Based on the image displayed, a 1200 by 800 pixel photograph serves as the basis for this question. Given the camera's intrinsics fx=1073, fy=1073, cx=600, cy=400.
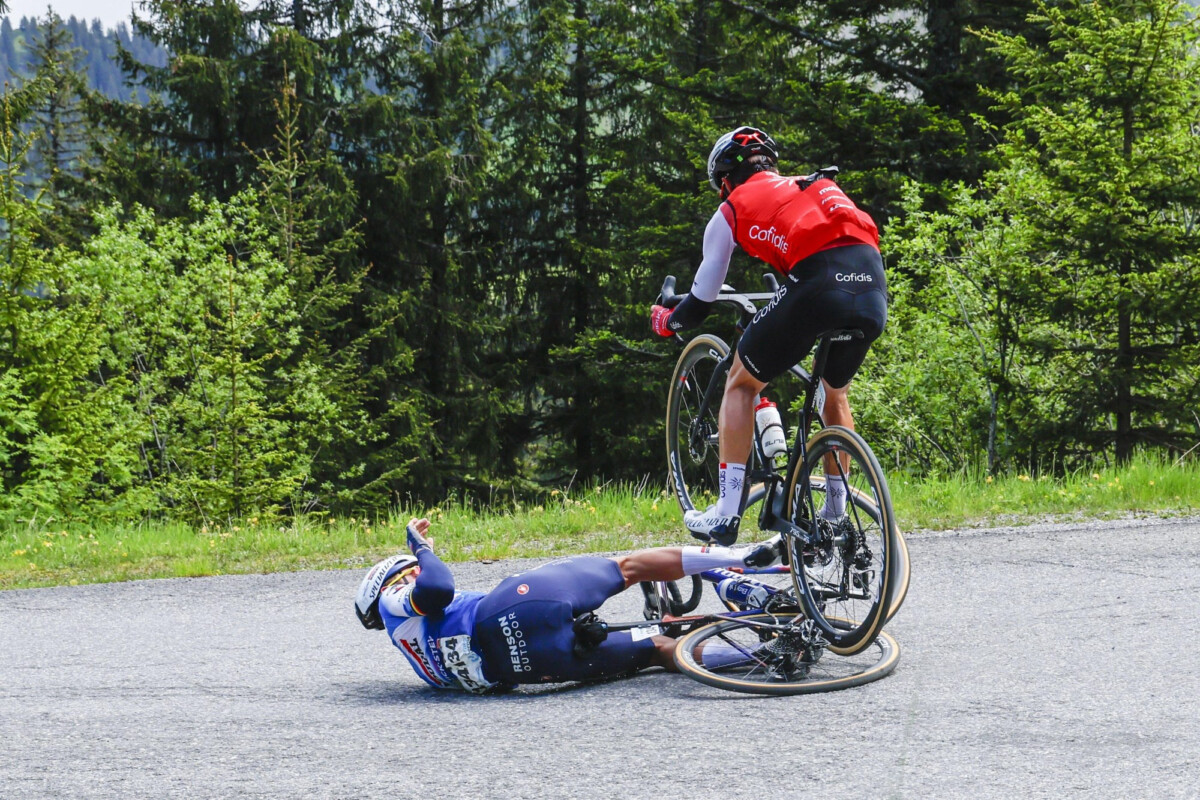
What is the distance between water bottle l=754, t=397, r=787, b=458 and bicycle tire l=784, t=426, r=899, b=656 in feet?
1.12

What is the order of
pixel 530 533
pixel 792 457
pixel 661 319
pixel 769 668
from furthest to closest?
pixel 530 533 < pixel 661 319 < pixel 792 457 < pixel 769 668

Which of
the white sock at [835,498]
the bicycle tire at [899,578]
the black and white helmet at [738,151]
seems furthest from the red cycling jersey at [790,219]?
the bicycle tire at [899,578]

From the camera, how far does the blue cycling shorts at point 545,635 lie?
4719 mm

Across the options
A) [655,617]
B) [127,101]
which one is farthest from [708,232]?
[127,101]

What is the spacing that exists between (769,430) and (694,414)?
1.59 m

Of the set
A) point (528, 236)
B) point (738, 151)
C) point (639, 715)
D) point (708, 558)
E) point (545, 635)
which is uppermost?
point (528, 236)

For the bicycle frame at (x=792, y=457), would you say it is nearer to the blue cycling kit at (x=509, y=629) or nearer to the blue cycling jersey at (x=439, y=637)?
the blue cycling kit at (x=509, y=629)

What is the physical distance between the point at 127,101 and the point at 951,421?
19.8 meters

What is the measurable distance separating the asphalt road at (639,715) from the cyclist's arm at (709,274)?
1.74m

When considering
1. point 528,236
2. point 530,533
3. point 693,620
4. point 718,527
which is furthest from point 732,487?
point 528,236

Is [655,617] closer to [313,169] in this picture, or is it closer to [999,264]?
[999,264]

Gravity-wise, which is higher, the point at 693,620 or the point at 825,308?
the point at 825,308

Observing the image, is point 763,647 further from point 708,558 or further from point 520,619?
point 520,619

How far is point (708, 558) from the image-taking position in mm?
5074
